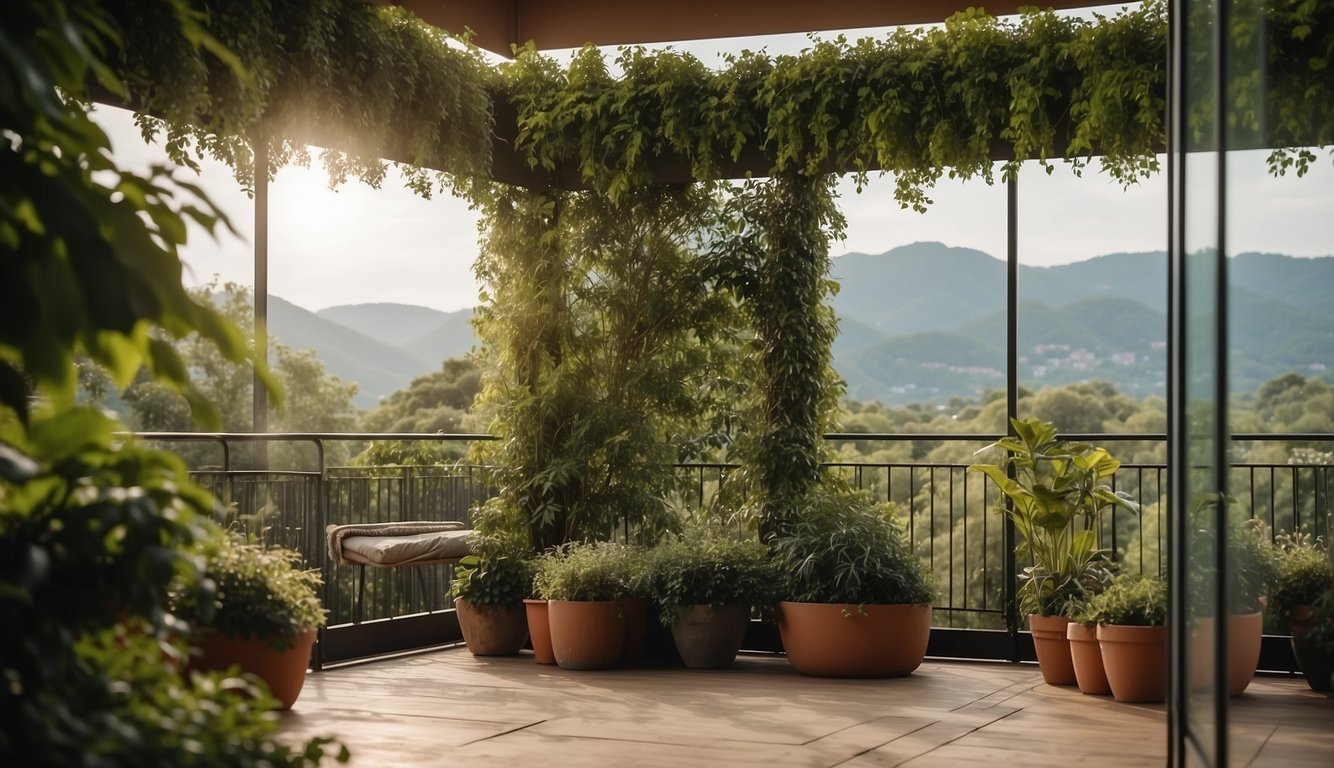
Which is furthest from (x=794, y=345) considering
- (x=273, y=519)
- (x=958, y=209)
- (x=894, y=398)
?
(x=958, y=209)

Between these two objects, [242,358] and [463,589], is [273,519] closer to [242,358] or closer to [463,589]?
[463,589]

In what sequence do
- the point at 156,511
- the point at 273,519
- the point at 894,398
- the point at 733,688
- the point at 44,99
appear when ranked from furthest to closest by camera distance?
the point at 894,398 < the point at 273,519 < the point at 733,688 < the point at 156,511 < the point at 44,99

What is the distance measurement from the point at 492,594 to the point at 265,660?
2062mm

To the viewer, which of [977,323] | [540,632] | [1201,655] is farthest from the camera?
[977,323]

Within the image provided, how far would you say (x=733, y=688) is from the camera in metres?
5.66

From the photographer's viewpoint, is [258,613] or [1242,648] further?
[258,613]

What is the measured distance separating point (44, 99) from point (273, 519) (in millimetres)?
5329

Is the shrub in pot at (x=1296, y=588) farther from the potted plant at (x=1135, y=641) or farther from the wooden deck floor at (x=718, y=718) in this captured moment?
the potted plant at (x=1135, y=641)

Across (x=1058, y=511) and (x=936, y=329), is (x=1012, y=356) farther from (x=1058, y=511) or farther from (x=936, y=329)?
(x=936, y=329)

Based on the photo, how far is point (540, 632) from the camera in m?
6.46

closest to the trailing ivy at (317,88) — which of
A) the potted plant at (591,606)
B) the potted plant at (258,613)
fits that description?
the potted plant at (258,613)

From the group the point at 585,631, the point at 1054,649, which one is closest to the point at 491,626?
the point at 585,631

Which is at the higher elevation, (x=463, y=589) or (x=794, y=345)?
(x=794, y=345)

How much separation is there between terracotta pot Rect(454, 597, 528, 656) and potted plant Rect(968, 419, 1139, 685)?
7.97 feet
